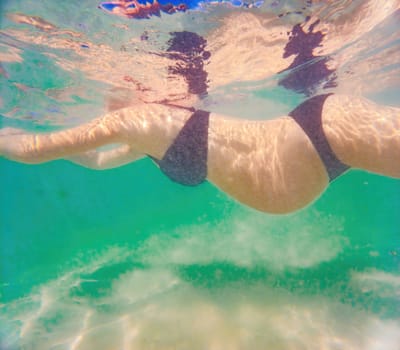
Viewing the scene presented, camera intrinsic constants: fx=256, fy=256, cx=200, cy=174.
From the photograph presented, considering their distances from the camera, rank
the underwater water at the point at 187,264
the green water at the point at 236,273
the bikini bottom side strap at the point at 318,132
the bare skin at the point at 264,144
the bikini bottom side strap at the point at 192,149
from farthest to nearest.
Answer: the green water at the point at 236,273, the underwater water at the point at 187,264, the bikini bottom side strap at the point at 192,149, the bikini bottom side strap at the point at 318,132, the bare skin at the point at 264,144

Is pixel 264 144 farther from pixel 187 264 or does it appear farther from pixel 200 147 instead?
pixel 187 264

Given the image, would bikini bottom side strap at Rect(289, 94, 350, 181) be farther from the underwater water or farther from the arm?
the arm

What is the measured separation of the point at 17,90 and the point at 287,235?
1105 centimetres

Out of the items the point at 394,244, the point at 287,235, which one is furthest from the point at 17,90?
the point at 394,244

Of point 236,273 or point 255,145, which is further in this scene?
point 236,273

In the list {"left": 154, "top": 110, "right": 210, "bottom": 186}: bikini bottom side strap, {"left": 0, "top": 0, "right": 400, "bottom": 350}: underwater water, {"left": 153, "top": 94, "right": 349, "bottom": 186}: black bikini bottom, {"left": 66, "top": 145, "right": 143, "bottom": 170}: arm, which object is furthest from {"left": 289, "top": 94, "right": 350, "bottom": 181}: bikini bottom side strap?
{"left": 66, "top": 145, "right": 143, "bottom": 170}: arm

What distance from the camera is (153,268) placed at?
802 centimetres

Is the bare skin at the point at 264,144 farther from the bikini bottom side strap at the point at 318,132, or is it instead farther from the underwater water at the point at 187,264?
the underwater water at the point at 187,264

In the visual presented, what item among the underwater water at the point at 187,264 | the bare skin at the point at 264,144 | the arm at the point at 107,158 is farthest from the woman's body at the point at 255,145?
the underwater water at the point at 187,264

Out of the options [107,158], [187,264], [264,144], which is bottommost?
[187,264]

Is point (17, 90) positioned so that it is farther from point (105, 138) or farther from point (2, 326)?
point (105, 138)

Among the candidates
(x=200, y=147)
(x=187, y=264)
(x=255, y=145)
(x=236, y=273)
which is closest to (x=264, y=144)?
(x=255, y=145)

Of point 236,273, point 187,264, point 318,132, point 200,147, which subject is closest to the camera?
point 318,132

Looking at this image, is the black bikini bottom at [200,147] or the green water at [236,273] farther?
the green water at [236,273]
